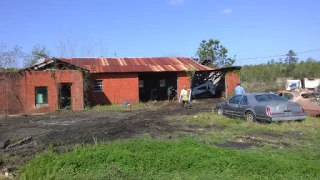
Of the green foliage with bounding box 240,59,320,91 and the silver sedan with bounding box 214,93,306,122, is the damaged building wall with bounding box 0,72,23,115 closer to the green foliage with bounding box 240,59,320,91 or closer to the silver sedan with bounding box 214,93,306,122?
the silver sedan with bounding box 214,93,306,122

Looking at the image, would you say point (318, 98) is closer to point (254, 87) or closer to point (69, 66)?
point (69, 66)

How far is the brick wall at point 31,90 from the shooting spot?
24.2m

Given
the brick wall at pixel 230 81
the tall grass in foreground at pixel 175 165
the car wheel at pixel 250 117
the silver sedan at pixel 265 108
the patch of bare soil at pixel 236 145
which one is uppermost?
the brick wall at pixel 230 81

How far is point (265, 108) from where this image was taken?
42.9 ft

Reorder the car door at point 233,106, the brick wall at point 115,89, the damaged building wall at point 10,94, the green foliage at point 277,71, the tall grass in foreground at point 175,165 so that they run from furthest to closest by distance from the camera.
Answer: the green foliage at point 277,71 → the brick wall at point 115,89 → the damaged building wall at point 10,94 → the car door at point 233,106 → the tall grass in foreground at point 175,165

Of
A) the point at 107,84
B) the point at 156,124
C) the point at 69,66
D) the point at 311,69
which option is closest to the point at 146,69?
the point at 107,84

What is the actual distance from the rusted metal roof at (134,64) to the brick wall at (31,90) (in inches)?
163

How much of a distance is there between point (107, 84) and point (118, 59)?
4.80m

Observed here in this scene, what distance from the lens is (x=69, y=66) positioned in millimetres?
26156

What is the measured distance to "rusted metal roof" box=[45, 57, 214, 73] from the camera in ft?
102

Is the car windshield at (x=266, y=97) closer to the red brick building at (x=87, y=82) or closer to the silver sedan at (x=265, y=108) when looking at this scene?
the silver sedan at (x=265, y=108)

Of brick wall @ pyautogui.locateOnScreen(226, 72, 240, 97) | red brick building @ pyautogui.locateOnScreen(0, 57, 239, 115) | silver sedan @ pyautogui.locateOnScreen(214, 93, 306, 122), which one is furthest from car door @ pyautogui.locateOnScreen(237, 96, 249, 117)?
brick wall @ pyautogui.locateOnScreen(226, 72, 240, 97)

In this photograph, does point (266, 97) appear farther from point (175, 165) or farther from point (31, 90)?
point (31, 90)

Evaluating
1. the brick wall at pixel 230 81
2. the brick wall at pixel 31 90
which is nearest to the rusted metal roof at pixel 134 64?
the brick wall at pixel 230 81
